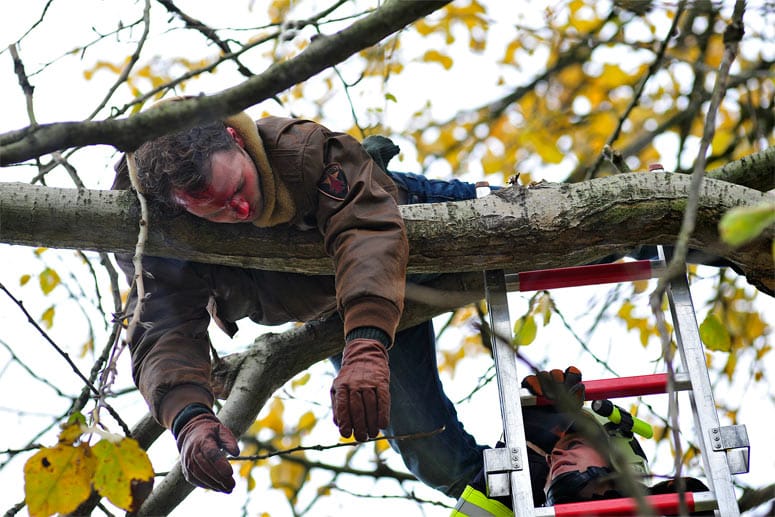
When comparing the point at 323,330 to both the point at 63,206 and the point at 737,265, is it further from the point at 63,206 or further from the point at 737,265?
the point at 737,265

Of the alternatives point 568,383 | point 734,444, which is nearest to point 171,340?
point 568,383

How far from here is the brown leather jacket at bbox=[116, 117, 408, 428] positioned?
8.15 ft

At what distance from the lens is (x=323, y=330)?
3.23 m

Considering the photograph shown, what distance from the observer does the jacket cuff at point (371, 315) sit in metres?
2.43

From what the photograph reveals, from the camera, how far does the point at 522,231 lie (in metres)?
2.63

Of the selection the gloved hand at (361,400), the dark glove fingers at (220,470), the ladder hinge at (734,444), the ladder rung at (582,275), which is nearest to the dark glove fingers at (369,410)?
the gloved hand at (361,400)

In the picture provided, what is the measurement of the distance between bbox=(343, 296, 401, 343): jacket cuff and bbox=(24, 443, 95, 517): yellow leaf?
0.80 metres

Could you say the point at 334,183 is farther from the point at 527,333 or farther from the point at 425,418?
the point at 527,333

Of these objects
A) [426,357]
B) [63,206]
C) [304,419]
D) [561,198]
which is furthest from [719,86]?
[304,419]

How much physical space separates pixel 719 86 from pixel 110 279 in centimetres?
222

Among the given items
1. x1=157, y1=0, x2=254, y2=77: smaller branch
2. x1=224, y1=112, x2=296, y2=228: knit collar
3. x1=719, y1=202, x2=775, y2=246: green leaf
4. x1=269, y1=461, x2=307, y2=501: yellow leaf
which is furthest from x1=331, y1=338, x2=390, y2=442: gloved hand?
x1=269, y1=461, x2=307, y2=501: yellow leaf

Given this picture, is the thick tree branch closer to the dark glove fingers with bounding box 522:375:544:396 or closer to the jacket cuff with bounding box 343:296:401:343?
the jacket cuff with bounding box 343:296:401:343

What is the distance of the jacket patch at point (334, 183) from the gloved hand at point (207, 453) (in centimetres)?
72

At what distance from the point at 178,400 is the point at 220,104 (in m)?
1.34
